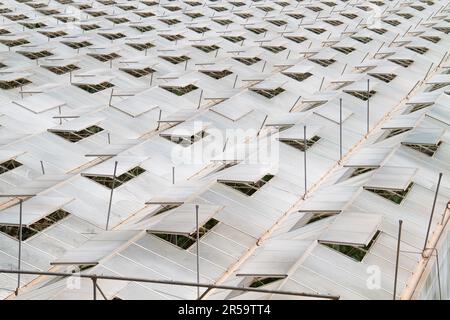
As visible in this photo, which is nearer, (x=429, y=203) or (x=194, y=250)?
(x=194, y=250)

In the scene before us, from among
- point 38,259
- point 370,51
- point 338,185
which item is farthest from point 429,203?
point 370,51

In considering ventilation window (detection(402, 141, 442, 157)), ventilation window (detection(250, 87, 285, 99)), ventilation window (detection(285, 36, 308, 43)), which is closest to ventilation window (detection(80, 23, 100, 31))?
ventilation window (detection(285, 36, 308, 43))

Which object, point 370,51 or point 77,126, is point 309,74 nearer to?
point 370,51

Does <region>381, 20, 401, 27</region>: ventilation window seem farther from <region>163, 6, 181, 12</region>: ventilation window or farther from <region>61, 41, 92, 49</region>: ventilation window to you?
<region>61, 41, 92, 49</region>: ventilation window

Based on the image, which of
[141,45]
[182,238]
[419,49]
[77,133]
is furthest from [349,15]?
Result: [182,238]

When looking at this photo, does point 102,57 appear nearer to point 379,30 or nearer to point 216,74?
point 216,74

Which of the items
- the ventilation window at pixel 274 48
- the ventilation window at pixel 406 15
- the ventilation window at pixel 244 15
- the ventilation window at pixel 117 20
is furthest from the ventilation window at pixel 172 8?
the ventilation window at pixel 406 15
